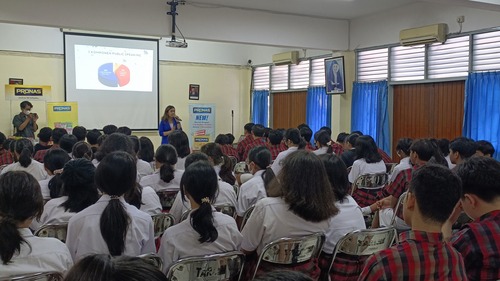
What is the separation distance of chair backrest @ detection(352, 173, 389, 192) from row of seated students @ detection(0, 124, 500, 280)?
180cm

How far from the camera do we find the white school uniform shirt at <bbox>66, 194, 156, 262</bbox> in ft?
7.64

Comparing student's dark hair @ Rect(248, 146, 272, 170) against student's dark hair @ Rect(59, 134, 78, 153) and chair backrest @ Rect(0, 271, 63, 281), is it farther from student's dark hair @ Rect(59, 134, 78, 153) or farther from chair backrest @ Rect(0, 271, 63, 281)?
student's dark hair @ Rect(59, 134, 78, 153)

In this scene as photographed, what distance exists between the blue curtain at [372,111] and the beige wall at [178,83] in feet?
13.0

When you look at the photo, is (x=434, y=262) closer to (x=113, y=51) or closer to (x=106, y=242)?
(x=106, y=242)

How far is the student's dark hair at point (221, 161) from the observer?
454cm

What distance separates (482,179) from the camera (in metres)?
1.97

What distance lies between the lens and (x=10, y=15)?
6.77 meters

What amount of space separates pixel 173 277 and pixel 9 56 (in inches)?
354

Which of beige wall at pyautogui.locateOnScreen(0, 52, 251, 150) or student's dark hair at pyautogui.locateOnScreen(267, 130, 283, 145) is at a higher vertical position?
beige wall at pyautogui.locateOnScreen(0, 52, 251, 150)

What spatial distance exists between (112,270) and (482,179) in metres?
1.69

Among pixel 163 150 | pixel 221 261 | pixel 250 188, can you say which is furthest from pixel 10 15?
pixel 221 261

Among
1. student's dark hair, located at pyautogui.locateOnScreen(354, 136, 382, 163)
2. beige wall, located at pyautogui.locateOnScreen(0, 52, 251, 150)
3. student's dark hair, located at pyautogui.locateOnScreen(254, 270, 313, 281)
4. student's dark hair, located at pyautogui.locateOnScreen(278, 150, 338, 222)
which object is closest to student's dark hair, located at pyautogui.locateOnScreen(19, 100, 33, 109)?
beige wall, located at pyautogui.locateOnScreen(0, 52, 251, 150)

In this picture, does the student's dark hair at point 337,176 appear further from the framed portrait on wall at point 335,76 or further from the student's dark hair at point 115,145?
the framed portrait on wall at point 335,76

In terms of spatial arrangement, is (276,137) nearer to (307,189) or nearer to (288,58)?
(307,189)
